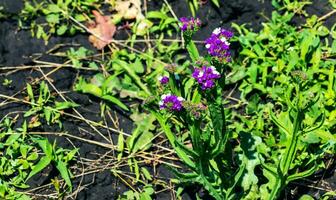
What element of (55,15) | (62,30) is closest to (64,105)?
(62,30)

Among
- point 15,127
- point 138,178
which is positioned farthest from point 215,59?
point 15,127

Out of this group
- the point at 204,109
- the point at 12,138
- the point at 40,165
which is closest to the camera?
the point at 204,109

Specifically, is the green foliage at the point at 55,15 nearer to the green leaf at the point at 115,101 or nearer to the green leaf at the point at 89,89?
the green leaf at the point at 89,89

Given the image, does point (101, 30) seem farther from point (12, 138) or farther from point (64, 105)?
point (12, 138)

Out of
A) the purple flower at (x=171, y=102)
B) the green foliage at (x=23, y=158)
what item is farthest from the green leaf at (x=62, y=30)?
the purple flower at (x=171, y=102)

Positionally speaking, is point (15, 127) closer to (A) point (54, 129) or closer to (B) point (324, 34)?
(A) point (54, 129)

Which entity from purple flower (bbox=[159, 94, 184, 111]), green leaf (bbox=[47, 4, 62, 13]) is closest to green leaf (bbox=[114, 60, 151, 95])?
green leaf (bbox=[47, 4, 62, 13])

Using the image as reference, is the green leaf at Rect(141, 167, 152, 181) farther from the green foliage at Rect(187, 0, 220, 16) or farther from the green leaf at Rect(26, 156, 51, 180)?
the green foliage at Rect(187, 0, 220, 16)
